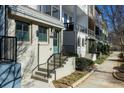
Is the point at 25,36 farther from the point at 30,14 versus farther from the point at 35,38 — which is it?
the point at 30,14

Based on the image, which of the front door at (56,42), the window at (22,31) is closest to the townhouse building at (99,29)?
the front door at (56,42)

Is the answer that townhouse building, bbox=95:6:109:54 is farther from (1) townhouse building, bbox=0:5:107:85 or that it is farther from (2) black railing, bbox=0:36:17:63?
(2) black railing, bbox=0:36:17:63

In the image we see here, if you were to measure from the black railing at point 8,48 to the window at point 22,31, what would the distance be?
1.49m

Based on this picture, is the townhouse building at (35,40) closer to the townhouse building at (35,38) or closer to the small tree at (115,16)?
the townhouse building at (35,38)

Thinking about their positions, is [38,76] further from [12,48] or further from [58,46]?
[58,46]

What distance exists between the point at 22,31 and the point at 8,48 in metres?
2.08

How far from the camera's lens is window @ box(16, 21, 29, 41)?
34.0 feet

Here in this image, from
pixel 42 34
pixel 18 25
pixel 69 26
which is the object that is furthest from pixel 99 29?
pixel 18 25

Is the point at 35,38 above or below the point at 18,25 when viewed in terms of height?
below

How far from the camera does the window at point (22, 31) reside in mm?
10352

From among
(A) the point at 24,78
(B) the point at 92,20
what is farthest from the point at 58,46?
(B) the point at 92,20

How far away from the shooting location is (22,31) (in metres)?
10.7

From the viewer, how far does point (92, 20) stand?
30203mm

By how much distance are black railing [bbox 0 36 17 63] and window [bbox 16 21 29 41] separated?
1491 mm
